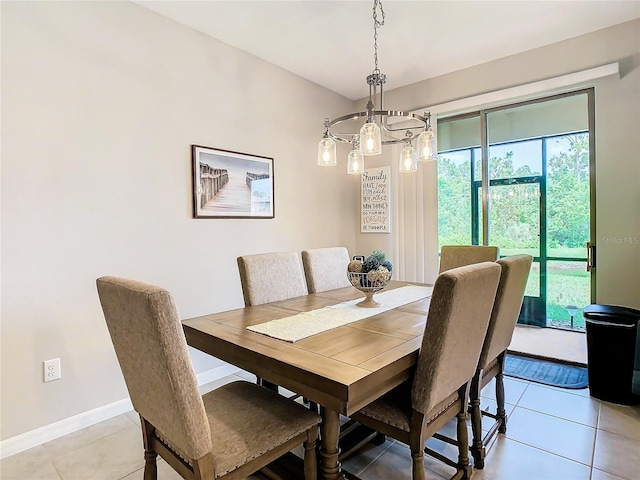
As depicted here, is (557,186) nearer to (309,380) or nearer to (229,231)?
(229,231)

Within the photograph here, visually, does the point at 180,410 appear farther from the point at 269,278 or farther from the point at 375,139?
the point at 375,139

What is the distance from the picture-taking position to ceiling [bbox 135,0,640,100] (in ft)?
8.00

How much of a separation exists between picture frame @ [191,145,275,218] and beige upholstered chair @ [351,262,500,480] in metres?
1.97

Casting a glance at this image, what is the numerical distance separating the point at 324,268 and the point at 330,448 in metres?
1.44

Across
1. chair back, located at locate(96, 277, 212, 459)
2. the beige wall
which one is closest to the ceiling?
the beige wall

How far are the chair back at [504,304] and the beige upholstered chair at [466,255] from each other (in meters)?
0.74

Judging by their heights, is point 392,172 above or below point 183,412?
above

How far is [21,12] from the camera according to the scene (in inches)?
77.4

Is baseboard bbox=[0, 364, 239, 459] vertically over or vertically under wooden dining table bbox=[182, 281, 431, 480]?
under

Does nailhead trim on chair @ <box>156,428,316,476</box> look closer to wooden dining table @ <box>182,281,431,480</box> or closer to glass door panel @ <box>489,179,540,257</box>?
wooden dining table @ <box>182,281,431,480</box>

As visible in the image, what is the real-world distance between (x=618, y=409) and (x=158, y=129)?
3582 millimetres

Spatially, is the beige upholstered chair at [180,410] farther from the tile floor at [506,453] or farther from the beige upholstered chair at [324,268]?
the beige upholstered chair at [324,268]

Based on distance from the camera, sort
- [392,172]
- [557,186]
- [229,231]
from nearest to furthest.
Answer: [229,231] < [557,186] < [392,172]

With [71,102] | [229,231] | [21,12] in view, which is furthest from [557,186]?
[21,12]
